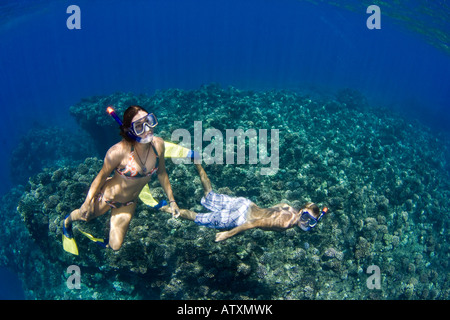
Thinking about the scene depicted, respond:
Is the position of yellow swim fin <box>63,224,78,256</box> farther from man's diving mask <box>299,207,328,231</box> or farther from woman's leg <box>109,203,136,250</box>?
man's diving mask <box>299,207,328,231</box>

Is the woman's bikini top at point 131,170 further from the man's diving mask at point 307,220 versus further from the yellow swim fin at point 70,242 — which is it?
the man's diving mask at point 307,220

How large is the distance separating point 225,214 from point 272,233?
201 cm

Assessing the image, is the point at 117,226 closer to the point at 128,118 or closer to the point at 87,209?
the point at 87,209

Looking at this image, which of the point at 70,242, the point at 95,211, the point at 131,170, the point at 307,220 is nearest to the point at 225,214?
the point at 307,220

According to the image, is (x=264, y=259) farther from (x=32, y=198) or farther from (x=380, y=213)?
(x=32, y=198)

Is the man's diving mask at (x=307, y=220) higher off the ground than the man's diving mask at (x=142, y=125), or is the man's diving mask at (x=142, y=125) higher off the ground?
the man's diving mask at (x=142, y=125)

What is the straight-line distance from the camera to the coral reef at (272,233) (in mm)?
5906

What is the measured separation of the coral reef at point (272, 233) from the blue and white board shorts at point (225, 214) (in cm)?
71

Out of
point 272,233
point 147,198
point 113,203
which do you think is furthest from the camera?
point 272,233

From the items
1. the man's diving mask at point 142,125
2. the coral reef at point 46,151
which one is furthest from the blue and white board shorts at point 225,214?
the coral reef at point 46,151

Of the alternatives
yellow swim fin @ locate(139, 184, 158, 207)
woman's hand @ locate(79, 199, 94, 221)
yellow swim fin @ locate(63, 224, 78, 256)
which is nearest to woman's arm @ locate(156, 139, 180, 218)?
yellow swim fin @ locate(139, 184, 158, 207)

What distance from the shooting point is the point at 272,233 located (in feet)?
21.8
